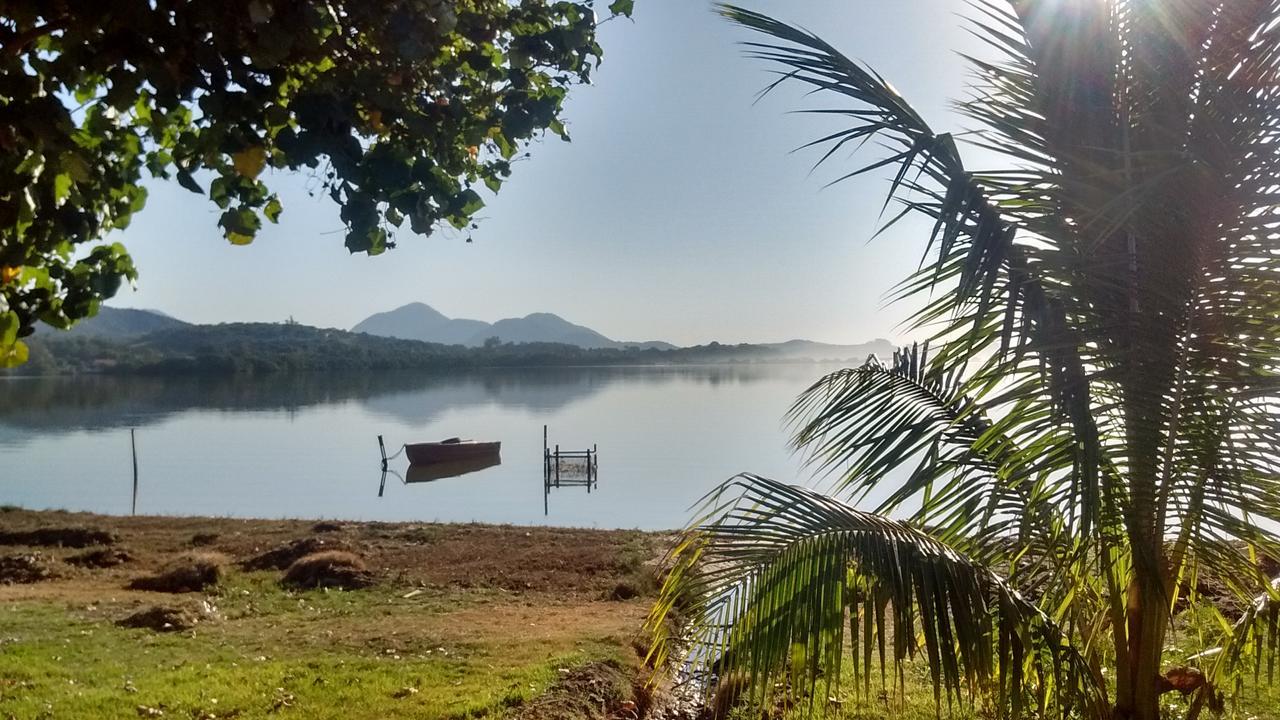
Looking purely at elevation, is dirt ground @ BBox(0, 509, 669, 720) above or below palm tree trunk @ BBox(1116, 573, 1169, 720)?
below

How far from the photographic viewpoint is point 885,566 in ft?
10.1

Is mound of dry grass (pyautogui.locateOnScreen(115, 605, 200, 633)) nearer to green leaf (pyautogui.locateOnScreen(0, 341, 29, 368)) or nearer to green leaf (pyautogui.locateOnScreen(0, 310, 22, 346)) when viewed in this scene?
green leaf (pyautogui.locateOnScreen(0, 341, 29, 368))

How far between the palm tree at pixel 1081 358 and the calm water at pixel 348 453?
4.26ft

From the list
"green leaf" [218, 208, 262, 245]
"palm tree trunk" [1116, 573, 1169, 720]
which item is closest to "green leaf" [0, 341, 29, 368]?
"green leaf" [218, 208, 262, 245]

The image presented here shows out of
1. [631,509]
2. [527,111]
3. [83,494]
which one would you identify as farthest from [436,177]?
[83,494]

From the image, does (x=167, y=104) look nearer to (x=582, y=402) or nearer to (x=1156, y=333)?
(x=1156, y=333)

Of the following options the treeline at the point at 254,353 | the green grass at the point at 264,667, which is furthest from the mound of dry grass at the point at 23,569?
the treeline at the point at 254,353

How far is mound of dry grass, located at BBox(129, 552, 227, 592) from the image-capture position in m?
11.6

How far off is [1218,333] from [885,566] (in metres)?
1.52

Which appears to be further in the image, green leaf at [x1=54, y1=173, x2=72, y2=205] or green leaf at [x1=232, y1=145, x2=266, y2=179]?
green leaf at [x1=54, y1=173, x2=72, y2=205]

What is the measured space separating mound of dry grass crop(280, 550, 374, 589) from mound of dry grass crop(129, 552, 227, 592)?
88 cm

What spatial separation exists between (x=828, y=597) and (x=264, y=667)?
517cm

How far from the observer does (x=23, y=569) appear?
1265 cm

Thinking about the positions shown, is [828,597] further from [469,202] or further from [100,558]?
[100,558]
